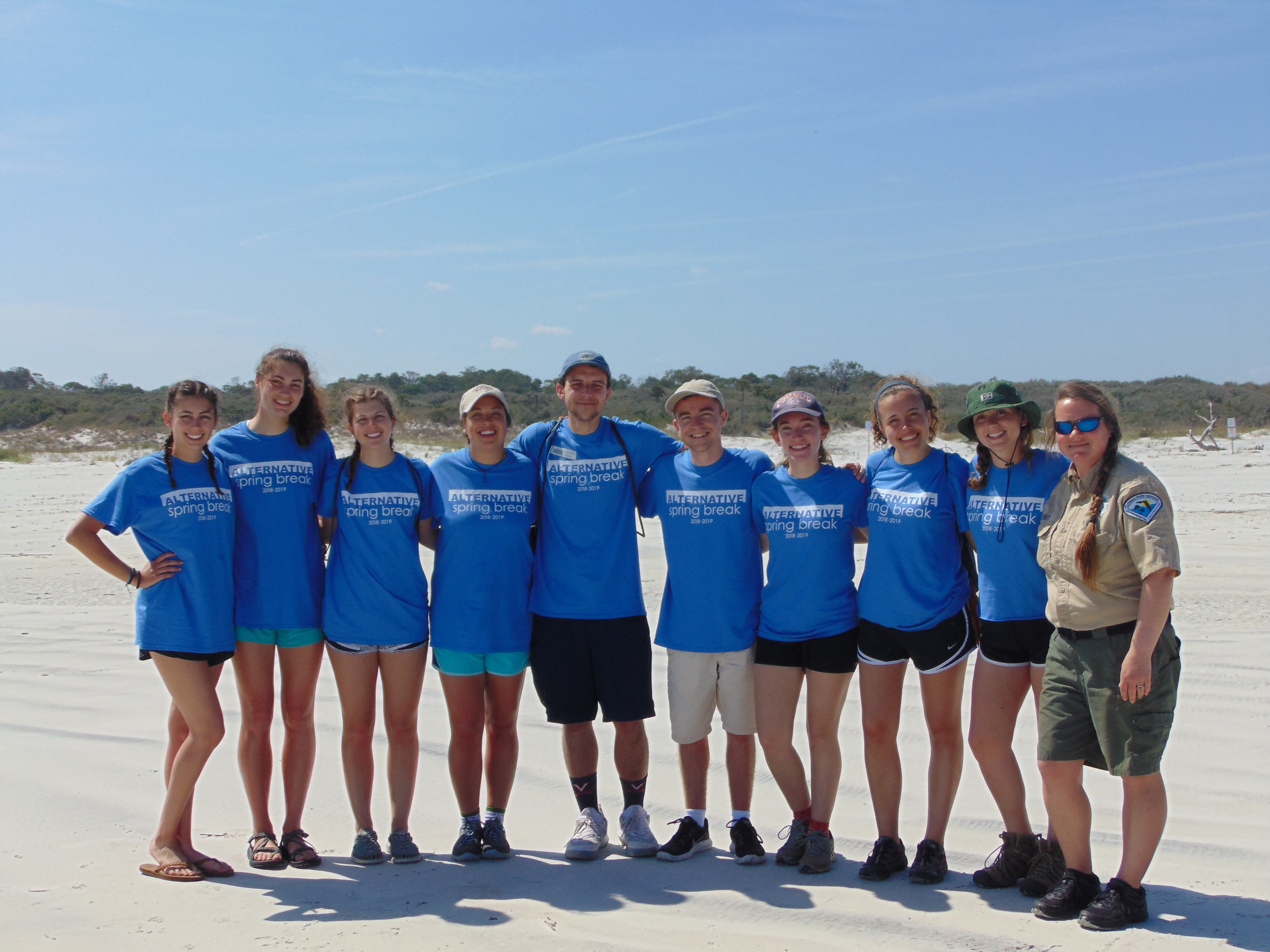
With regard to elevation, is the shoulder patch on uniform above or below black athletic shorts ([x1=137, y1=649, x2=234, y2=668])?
above

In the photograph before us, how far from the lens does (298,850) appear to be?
13.1 feet

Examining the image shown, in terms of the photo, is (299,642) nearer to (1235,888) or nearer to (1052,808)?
(1052,808)

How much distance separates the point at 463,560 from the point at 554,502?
19.4 inches

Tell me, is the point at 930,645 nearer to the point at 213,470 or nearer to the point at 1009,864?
the point at 1009,864

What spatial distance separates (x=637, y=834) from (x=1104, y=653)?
207 centimetres

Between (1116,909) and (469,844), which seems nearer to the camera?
(1116,909)

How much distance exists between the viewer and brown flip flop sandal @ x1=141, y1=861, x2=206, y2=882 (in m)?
3.77

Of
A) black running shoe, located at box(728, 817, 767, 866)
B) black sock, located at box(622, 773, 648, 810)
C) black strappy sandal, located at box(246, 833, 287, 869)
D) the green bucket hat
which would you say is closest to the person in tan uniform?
the green bucket hat

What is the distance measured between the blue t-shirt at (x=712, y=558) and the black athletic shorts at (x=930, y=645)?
57 centimetres

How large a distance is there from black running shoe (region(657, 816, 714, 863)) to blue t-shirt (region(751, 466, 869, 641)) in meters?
0.88

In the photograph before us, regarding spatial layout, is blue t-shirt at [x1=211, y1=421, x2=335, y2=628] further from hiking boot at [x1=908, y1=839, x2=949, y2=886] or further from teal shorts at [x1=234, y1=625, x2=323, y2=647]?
hiking boot at [x1=908, y1=839, x2=949, y2=886]

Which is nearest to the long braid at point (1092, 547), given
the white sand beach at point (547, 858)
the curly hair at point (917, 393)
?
the curly hair at point (917, 393)

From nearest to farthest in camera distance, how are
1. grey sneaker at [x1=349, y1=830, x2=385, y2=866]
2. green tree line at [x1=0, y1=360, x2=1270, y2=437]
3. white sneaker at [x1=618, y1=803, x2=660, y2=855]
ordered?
1. grey sneaker at [x1=349, y1=830, x2=385, y2=866]
2. white sneaker at [x1=618, y1=803, x2=660, y2=855]
3. green tree line at [x1=0, y1=360, x2=1270, y2=437]

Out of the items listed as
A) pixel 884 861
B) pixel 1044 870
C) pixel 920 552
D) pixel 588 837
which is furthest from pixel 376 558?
pixel 1044 870
